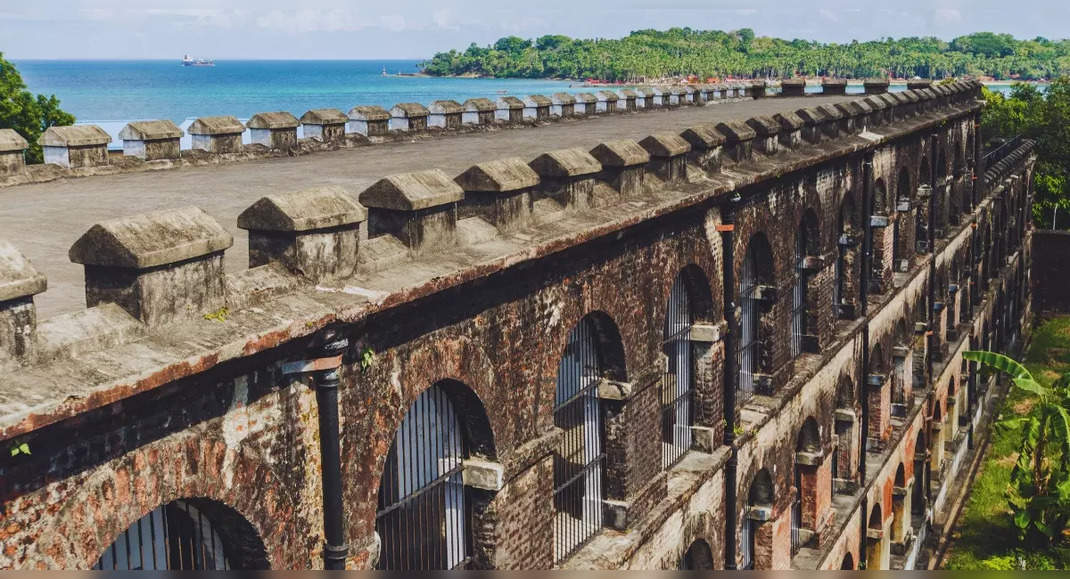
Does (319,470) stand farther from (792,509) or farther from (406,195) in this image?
(792,509)

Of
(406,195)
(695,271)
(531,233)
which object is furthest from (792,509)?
(406,195)

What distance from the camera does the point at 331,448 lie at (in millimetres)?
6711

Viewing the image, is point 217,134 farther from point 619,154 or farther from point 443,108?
point 619,154

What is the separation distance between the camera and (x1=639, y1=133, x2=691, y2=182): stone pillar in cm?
1166

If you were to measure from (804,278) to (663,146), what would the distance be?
22.9ft

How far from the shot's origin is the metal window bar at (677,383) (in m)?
12.6

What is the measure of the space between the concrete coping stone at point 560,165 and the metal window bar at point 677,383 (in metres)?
2.86

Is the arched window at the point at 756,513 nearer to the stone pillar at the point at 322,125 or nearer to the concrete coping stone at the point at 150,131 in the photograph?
the stone pillar at the point at 322,125

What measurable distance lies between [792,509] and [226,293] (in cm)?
1299

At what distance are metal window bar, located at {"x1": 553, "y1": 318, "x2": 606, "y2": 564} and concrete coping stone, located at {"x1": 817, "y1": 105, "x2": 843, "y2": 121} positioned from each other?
8.29 meters

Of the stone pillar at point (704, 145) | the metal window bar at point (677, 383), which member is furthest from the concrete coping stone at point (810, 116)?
the metal window bar at point (677, 383)

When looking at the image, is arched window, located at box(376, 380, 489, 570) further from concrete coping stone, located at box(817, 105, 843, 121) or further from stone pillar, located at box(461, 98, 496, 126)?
stone pillar, located at box(461, 98, 496, 126)

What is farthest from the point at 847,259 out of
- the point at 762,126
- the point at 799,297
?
the point at 762,126

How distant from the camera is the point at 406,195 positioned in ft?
25.0
